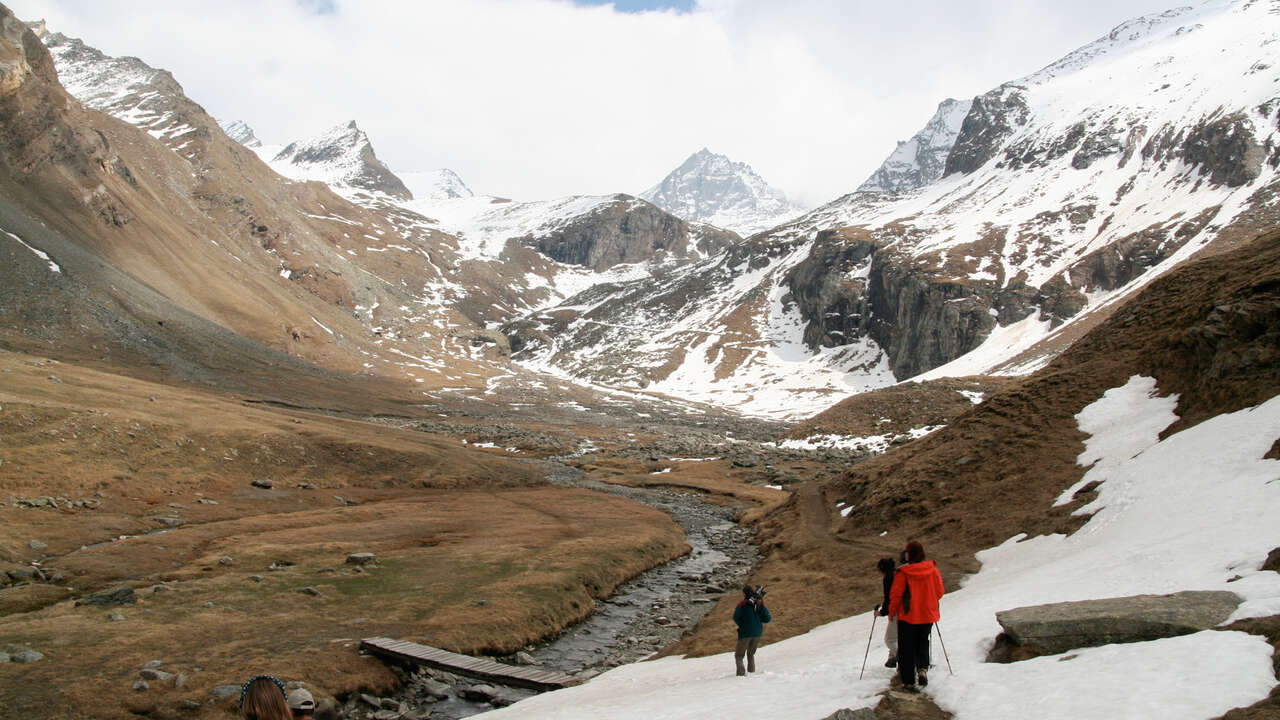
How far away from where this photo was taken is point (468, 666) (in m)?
27.2

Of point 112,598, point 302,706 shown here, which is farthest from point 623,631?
point 302,706

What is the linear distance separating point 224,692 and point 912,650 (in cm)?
2215

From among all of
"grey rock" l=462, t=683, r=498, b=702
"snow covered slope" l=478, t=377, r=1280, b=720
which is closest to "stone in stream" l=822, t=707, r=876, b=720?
"snow covered slope" l=478, t=377, r=1280, b=720

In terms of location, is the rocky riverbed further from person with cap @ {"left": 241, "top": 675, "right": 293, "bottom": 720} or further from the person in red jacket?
person with cap @ {"left": 241, "top": 675, "right": 293, "bottom": 720}

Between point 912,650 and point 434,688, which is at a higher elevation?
point 912,650

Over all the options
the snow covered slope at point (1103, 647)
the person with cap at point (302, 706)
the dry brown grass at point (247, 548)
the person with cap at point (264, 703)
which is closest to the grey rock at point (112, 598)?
the dry brown grass at point (247, 548)

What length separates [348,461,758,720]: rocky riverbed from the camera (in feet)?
81.8

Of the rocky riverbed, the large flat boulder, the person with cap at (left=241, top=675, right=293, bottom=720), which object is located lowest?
the rocky riverbed

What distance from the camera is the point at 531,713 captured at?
826 inches

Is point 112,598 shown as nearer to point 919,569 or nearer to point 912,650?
point 912,650

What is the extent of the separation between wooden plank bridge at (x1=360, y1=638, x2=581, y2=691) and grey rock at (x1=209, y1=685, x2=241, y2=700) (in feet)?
17.8

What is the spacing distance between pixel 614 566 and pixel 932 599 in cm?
3254

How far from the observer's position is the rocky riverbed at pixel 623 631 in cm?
2494

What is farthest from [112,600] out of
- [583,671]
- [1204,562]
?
[1204,562]
